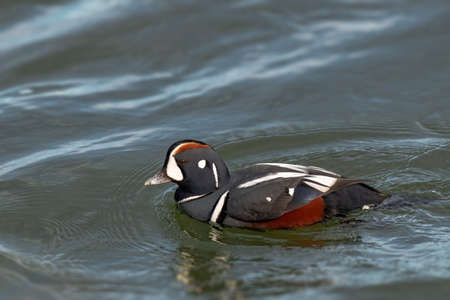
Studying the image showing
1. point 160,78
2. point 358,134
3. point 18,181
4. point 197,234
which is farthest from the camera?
point 160,78

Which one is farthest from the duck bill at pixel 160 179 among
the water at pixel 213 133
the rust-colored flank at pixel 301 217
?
the rust-colored flank at pixel 301 217

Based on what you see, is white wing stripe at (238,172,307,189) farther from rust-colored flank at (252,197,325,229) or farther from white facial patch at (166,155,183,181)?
white facial patch at (166,155,183,181)

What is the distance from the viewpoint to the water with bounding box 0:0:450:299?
22.7 ft

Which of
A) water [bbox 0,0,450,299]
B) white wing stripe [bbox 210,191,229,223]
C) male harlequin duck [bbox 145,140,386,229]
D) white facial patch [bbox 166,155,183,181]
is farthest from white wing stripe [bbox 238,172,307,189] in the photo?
white facial patch [bbox 166,155,183,181]

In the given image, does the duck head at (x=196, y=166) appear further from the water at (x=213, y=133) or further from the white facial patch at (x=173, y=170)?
the water at (x=213, y=133)

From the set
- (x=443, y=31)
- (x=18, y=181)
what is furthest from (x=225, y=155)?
(x=443, y=31)

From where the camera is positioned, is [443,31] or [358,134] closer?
[358,134]

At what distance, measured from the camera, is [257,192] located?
7676mm

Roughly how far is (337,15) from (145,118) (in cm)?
536

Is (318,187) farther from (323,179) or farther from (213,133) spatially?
(213,133)

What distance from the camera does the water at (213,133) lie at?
6926mm

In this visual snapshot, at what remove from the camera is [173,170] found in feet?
26.6

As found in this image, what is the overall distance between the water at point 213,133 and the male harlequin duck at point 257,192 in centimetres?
17

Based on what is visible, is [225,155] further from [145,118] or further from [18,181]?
[18,181]
